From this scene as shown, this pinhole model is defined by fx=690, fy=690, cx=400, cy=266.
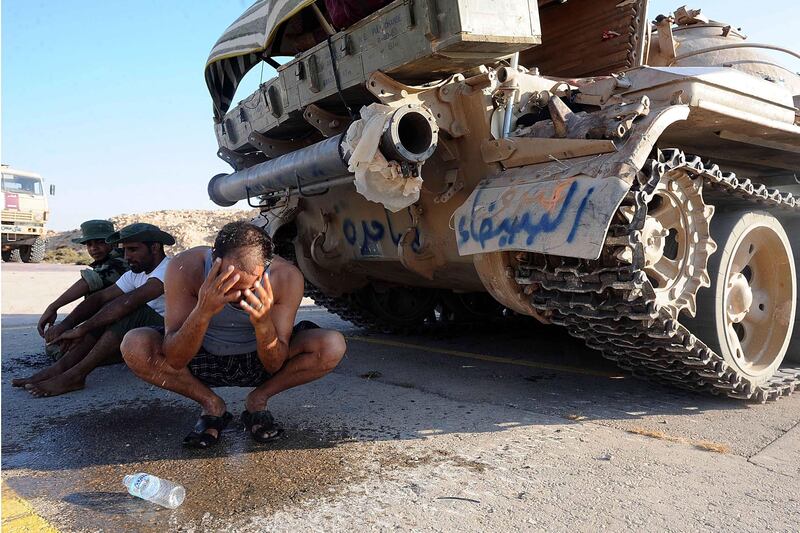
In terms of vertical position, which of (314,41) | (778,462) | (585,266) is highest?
(314,41)

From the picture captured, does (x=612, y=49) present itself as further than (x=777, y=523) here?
Yes

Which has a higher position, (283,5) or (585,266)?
(283,5)

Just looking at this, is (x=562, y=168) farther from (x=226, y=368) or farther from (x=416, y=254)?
(x=226, y=368)

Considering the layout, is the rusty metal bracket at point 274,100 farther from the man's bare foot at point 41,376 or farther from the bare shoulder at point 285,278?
the man's bare foot at point 41,376

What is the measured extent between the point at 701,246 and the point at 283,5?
299 cm

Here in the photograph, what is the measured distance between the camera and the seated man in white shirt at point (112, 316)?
14.1 feet

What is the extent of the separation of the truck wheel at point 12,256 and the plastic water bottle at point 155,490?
2395 centimetres

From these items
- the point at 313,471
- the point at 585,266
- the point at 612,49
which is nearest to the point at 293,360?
the point at 313,471

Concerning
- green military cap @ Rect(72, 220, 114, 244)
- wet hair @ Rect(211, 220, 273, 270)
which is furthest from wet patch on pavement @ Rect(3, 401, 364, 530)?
green military cap @ Rect(72, 220, 114, 244)

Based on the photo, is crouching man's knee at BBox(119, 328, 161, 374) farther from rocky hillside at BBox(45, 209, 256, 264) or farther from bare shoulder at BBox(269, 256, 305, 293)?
rocky hillside at BBox(45, 209, 256, 264)

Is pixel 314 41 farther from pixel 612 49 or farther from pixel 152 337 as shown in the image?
pixel 152 337

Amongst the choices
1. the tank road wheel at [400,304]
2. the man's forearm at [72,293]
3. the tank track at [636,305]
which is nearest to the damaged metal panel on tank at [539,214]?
the tank track at [636,305]

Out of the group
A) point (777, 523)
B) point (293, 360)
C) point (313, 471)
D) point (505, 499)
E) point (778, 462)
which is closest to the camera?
point (777, 523)

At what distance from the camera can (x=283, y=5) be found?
454 cm
